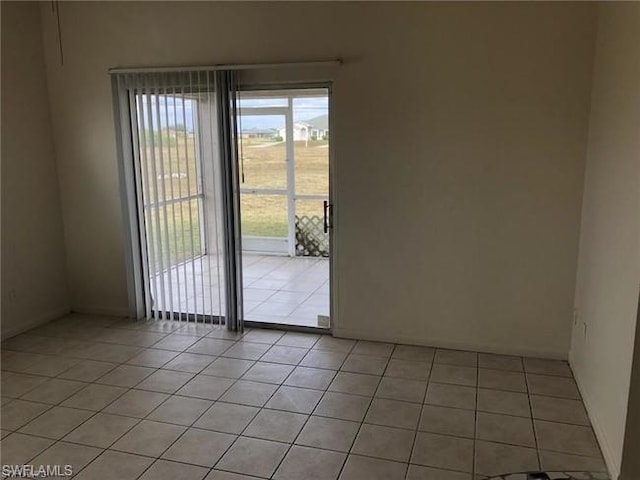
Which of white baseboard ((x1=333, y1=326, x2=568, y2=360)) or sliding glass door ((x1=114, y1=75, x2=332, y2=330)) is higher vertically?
sliding glass door ((x1=114, y1=75, x2=332, y2=330))

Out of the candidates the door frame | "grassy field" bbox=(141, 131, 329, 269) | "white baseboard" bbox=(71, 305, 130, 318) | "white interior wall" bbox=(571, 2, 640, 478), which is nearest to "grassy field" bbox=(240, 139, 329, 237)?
"grassy field" bbox=(141, 131, 329, 269)

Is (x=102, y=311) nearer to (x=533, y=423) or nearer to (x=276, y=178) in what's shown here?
(x=276, y=178)

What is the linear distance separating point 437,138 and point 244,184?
3890mm

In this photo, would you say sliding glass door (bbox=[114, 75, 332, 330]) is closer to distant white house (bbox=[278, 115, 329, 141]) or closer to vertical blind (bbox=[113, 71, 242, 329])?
vertical blind (bbox=[113, 71, 242, 329])

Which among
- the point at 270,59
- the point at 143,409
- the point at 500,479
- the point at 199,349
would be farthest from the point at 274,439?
the point at 270,59

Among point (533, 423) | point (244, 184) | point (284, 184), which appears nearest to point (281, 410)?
point (533, 423)

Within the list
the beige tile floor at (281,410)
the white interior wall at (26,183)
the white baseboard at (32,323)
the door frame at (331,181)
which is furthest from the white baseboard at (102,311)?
the door frame at (331,181)

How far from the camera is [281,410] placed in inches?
118

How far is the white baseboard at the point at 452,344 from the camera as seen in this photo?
3.66 meters

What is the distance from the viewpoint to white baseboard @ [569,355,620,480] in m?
2.36

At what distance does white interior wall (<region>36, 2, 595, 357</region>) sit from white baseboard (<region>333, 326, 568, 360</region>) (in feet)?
0.03

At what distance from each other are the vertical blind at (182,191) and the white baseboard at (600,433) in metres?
2.53

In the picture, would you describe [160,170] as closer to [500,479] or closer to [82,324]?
[82,324]

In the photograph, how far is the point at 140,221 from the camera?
4418 millimetres
